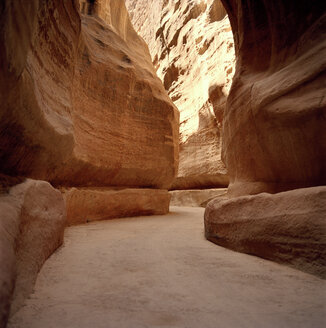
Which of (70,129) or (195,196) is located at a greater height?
(70,129)

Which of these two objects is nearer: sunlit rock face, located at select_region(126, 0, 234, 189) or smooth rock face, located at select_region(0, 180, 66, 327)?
smooth rock face, located at select_region(0, 180, 66, 327)

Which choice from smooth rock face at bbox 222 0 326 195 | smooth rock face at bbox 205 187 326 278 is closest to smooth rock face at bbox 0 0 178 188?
smooth rock face at bbox 205 187 326 278

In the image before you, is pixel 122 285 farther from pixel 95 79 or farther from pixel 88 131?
pixel 95 79

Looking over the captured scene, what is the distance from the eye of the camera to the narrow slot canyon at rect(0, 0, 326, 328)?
91cm

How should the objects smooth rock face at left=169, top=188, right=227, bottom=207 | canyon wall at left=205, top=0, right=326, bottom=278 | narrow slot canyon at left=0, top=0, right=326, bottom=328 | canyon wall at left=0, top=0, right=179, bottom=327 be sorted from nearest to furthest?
narrow slot canyon at left=0, top=0, right=326, bottom=328, canyon wall at left=0, top=0, right=179, bottom=327, canyon wall at left=205, top=0, right=326, bottom=278, smooth rock face at left=169, top=188, right=227, bottom=207

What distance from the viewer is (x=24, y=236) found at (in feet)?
3.86

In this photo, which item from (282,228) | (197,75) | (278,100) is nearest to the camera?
(282,228)

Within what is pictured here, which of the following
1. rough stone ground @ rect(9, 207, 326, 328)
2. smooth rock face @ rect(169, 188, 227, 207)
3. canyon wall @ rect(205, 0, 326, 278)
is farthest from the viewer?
smooth rock face @ rect(169, 188, 227, 207)

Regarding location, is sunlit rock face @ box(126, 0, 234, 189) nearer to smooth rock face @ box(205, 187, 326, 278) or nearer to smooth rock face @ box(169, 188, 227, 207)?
smooth rock face @ box(169, 188, 227, 207)

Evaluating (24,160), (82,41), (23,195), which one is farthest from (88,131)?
(23,195)

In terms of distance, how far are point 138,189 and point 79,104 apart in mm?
1812

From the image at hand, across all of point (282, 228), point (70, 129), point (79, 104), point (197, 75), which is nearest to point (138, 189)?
point (79, 104)

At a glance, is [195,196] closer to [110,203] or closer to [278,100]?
[110,203]

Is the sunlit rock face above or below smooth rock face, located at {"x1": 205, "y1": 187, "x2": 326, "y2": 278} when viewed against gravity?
above
